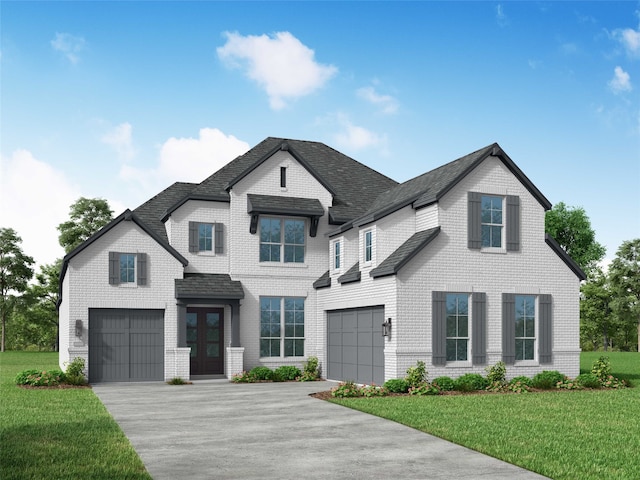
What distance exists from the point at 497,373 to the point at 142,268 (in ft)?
40.3

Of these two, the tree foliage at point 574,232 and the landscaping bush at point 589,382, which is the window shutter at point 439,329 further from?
the tree foliage at point 574,232

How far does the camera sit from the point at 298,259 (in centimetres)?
2727

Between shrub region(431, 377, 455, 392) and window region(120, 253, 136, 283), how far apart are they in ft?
36.4

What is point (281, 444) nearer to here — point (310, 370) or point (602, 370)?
point (602, 370)

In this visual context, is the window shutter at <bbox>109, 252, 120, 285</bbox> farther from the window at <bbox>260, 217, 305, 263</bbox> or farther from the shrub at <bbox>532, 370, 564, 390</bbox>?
the shrub at <bbox>532, 370, 564, 390</bbox>

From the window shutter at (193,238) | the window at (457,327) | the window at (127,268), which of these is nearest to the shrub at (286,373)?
the window shutter at (193,238)

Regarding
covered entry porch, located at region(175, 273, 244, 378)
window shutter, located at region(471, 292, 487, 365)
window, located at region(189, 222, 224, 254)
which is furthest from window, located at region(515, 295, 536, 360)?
window, located at region(189, 222, 224, 254)

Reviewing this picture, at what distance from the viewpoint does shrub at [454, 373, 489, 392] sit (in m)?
20.5

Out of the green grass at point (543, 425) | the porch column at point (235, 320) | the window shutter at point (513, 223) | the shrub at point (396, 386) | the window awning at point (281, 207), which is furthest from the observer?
the window awning at point (281, 207)

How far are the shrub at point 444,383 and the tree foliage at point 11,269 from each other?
42.1 meters

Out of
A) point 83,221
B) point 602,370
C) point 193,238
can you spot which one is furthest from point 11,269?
point 602,370

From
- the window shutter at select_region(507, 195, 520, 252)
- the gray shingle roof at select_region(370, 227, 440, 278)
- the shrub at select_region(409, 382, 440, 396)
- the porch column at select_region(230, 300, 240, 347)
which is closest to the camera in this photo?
the shrub at select_region(409, 382, 440, 396)

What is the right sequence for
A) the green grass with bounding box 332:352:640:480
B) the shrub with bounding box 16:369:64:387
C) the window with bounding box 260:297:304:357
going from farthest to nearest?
the window with bounding box 260:297:304:357, the shrub with bounding box 16:369:64:387, the green grass with bounding box 332:352:640:480

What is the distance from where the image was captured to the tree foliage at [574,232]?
201 feet
